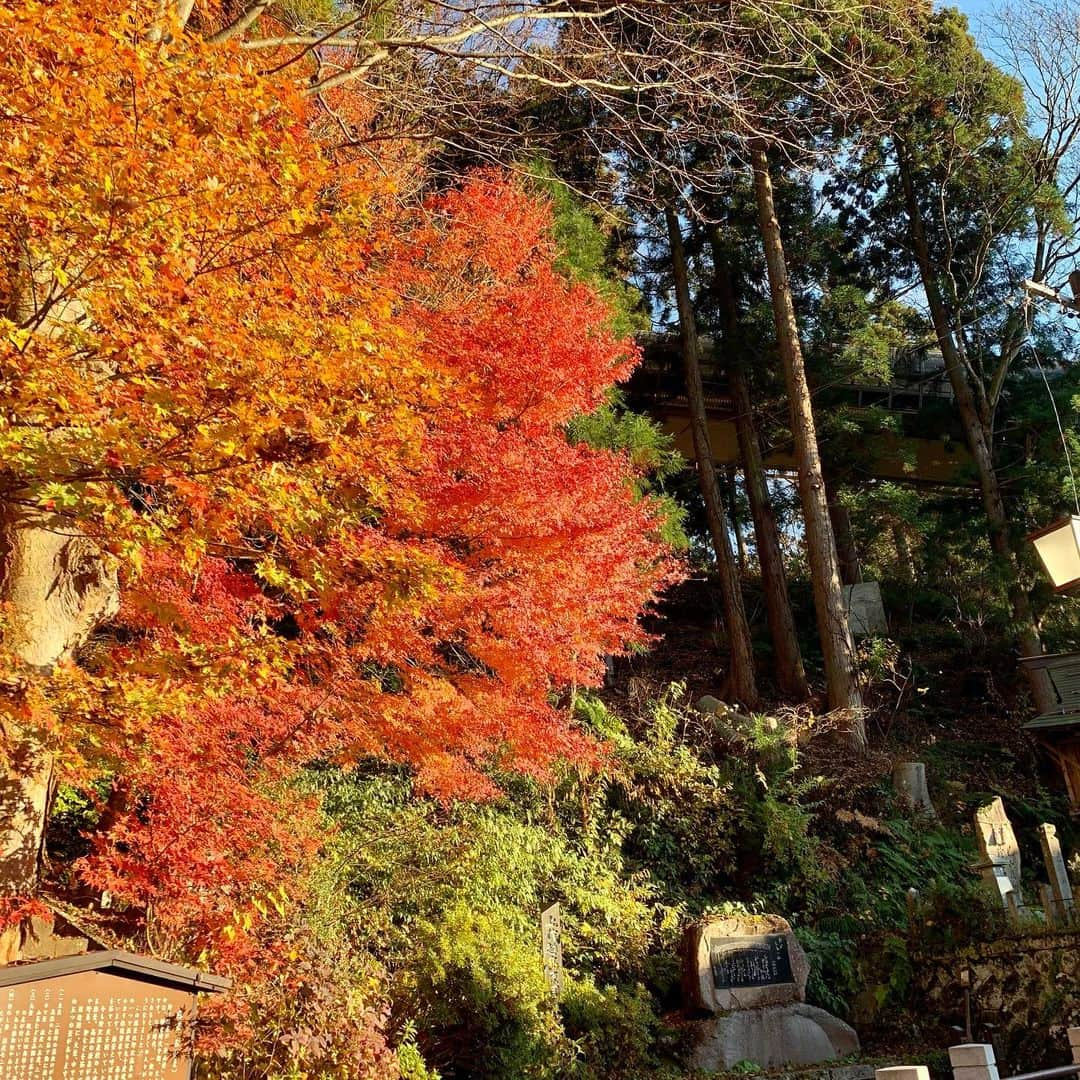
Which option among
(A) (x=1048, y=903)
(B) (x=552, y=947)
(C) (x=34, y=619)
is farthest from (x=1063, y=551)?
(A) (x=1048, y=903)

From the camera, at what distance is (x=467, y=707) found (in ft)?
32.7

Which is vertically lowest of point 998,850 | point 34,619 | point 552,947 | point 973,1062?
point 973,1062

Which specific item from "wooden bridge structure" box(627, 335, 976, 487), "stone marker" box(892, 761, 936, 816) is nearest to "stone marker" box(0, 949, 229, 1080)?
"stone marker" box(892, 761, 936, 816)

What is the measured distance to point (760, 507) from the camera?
20531 millimetres

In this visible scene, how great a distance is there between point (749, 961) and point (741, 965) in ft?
0.37

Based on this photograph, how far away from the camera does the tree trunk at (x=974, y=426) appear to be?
1714cm

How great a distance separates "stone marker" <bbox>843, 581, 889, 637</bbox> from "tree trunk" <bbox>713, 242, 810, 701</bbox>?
68.5 inches

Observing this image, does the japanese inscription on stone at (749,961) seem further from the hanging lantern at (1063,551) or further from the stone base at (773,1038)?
the hanging lantern at (1063,551)

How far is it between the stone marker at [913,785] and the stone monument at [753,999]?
182 inches

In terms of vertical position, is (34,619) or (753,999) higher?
(34,619)

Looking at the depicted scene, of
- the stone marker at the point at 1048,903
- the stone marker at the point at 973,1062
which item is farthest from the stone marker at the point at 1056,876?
the stone marker at the point at 973,1062

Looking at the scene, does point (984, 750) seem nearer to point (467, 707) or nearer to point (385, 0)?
point (467, 707)

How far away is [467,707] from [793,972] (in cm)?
501

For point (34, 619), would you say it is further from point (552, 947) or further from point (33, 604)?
point (552, 947)
